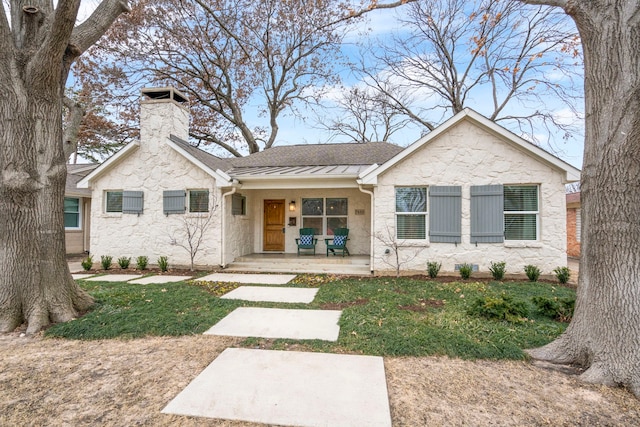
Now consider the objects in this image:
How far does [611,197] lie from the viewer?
2842 millimetres

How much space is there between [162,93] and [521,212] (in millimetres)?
11089

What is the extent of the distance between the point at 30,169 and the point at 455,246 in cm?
853

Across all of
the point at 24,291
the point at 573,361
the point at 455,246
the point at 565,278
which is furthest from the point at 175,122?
the point at 565,278

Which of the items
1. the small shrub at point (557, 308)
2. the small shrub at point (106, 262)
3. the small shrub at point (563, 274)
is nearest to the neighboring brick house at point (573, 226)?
the small shrub at point (563, 274)

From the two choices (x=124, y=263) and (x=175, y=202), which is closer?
(x=124, y=263)

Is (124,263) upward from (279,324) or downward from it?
upward

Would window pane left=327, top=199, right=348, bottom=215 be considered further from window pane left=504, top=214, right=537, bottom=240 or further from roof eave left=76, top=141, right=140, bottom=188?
roof eave left=76, top=141, right=140, bottom=188

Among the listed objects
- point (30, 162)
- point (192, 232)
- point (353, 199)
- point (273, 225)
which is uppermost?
point (30, 162)

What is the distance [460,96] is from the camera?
17.4 meters

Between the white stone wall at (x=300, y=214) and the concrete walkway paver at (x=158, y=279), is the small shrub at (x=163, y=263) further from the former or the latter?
the white stone wall at (x=300, y=214)

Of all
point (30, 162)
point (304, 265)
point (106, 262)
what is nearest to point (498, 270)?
point (304, 265)

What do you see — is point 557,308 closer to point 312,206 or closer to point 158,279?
point 312,206

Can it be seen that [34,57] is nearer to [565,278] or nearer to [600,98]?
[600,98]

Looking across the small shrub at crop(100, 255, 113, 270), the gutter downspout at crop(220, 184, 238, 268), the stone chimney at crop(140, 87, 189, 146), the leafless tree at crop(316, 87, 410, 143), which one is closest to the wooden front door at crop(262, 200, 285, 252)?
the gutter downspout at crop(220, 184, 238, 268)
